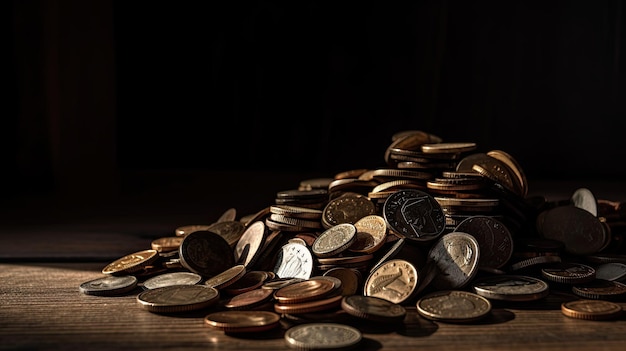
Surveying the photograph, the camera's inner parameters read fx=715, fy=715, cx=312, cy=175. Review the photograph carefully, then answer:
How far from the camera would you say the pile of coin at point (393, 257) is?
5.00ft

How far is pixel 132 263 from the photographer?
1.94 m

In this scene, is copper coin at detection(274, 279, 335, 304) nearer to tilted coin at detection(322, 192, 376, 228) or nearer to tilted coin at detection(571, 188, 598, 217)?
tilted coin at detection(322, 192, 376, 228)

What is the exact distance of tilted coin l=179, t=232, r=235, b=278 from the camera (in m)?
1.89

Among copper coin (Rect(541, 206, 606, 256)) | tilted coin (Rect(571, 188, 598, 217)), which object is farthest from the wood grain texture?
tilted coin (Rect(571, 188, 598, 217))

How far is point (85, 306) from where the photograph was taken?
1673 mm

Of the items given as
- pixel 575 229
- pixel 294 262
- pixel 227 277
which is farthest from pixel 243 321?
pixel 575 229

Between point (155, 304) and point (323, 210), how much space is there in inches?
24.6

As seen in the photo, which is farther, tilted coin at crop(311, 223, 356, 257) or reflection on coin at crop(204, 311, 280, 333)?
tilted coin at crop(311, 223, 356, 257)

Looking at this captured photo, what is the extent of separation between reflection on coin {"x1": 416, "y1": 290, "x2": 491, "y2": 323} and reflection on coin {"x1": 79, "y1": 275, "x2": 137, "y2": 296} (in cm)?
73

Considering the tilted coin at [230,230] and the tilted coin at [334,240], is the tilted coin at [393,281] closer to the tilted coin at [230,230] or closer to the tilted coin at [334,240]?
the tilted coin at [334,240]

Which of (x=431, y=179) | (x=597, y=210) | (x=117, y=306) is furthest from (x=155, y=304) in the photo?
(x=597, y=210)

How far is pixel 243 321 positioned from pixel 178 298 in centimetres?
23

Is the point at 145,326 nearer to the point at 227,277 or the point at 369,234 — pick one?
the point at 227,277

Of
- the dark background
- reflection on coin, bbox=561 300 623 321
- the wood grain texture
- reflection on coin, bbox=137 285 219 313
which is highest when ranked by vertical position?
the dark background
